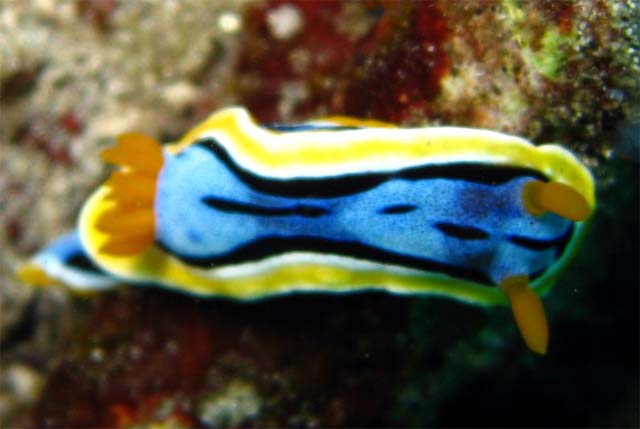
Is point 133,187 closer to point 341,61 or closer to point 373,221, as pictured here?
point 373,221

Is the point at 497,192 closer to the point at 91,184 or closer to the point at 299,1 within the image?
the point at 299,1

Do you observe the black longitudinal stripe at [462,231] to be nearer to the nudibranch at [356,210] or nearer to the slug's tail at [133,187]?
the nudibranch at [356,210]

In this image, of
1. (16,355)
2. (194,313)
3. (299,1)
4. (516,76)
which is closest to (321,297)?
(194,313)

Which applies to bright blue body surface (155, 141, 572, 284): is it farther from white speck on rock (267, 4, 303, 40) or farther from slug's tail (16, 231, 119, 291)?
white speck on rock (267, 4, 303, 40)

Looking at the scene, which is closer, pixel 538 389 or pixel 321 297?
pixel 321 297

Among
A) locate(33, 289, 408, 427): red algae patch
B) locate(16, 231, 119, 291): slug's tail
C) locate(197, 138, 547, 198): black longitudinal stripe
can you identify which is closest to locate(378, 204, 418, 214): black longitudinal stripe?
locate(197, 138, 547, 198): black longitudinal stripe

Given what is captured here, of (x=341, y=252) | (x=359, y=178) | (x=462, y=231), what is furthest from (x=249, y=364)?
(x=462, y=231)

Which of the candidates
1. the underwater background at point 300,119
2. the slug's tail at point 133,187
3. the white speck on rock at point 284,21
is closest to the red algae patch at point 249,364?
the underwater background at point 300,119
